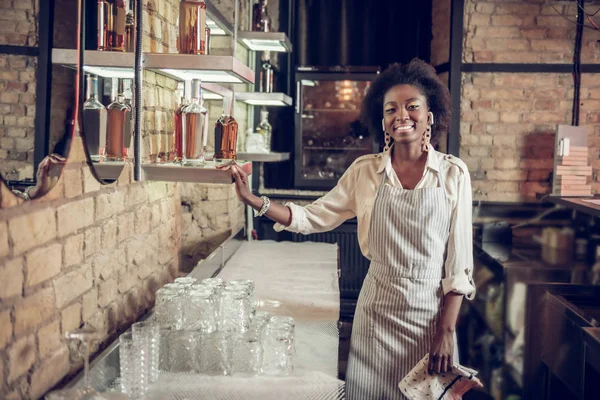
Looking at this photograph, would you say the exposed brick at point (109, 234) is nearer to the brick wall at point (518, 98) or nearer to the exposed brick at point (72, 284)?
the exposed brick at point (72, 284)

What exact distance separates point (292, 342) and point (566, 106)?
3.41 meters

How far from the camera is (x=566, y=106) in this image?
174 inches

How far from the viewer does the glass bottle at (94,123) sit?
177 cm

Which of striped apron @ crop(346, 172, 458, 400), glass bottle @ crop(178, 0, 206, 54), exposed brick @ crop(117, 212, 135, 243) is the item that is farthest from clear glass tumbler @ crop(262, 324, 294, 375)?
glass bottle @ crop(178, 0, 206, 54)

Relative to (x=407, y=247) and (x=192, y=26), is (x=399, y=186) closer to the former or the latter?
(x=407, y=247)

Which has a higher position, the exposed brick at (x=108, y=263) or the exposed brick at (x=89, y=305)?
the exposed brick at (x=108, y=263)

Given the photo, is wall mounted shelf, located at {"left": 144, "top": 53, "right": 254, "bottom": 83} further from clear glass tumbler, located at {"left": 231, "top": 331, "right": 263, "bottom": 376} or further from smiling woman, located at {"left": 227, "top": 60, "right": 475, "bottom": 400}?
clear glass tumbler, located at {"left": 231, "top": 331, "right": 263, "bottom": 376}

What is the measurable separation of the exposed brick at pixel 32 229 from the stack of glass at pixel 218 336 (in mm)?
439

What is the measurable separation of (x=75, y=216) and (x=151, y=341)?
1.35ft

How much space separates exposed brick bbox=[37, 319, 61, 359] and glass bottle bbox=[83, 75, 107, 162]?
0.51 meters

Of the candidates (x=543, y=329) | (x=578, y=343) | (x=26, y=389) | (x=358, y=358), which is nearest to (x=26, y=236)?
(x=26, y=389)

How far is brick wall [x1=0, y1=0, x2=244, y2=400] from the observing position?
4.56 ft

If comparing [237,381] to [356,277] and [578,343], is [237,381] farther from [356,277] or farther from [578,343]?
[356,277]

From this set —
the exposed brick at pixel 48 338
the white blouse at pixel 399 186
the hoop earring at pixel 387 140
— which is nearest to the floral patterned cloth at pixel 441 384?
the white blouse at pixel 399 186
